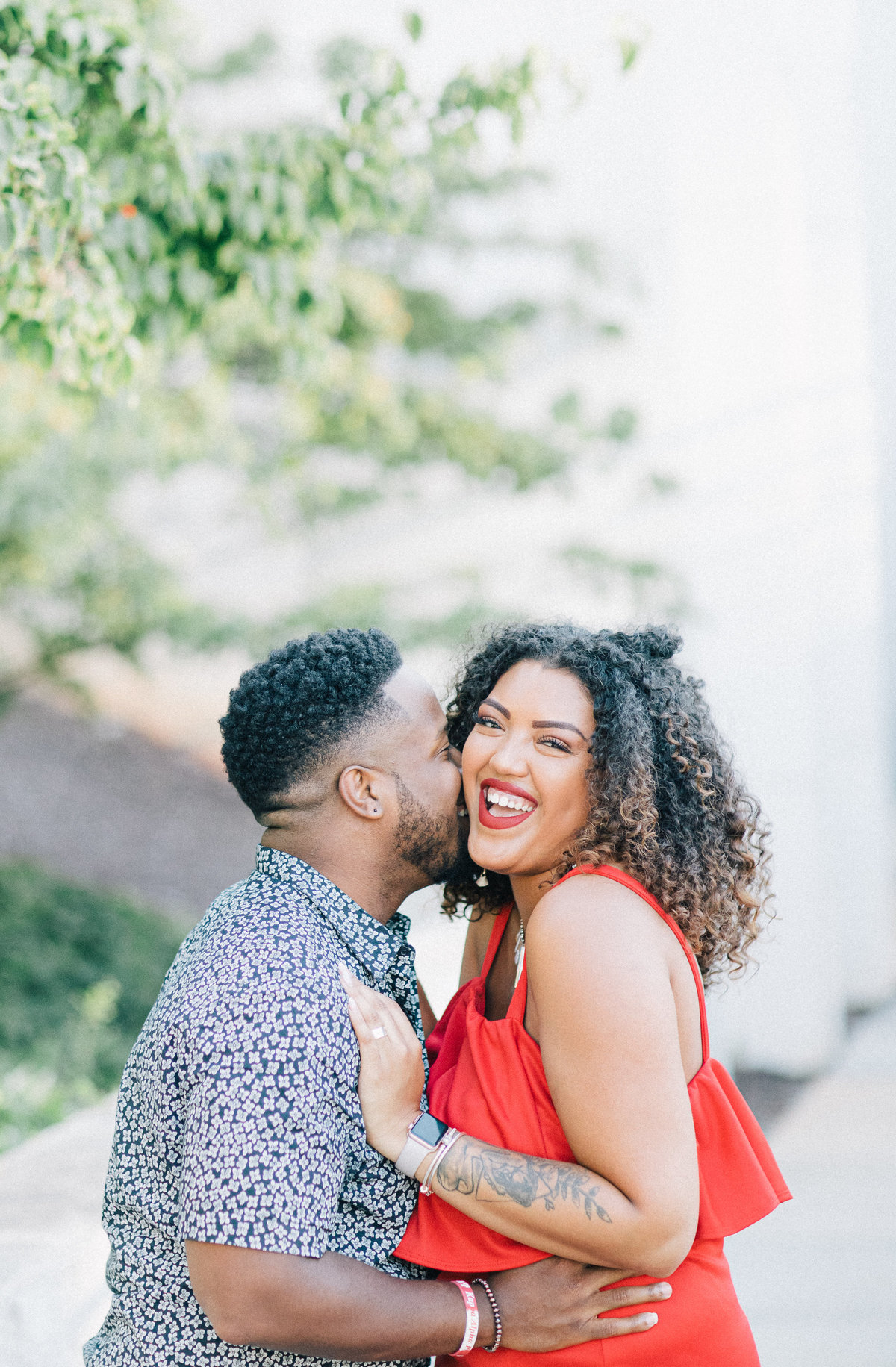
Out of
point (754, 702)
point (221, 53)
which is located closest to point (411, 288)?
point (221, 53)

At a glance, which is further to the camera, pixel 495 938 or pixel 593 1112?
pixel 495 938

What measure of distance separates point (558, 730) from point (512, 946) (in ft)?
1.75

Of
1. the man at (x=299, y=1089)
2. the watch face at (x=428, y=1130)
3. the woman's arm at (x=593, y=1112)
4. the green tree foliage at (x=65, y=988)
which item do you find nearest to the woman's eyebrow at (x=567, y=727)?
the man at (x=299, y=1089)

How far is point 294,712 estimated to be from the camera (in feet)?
7.29

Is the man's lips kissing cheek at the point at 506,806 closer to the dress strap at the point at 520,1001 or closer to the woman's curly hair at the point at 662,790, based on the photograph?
the woman's curly hair at the point at 662,790

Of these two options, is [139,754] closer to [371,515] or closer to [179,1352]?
[371,515]

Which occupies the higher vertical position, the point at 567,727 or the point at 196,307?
the point at 196,307

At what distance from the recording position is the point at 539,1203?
195 centimetres

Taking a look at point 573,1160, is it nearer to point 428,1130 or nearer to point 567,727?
point 428,1130

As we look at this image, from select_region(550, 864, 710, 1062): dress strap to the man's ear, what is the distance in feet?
1.21

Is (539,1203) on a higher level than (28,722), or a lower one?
lower

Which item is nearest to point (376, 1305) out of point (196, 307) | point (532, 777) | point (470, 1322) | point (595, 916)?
point (470, 1322)

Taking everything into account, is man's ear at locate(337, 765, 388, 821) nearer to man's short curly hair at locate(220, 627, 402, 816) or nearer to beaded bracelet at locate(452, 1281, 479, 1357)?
man's short curly hair at locate(220, 627, 402, 816)

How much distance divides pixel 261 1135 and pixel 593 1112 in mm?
539
